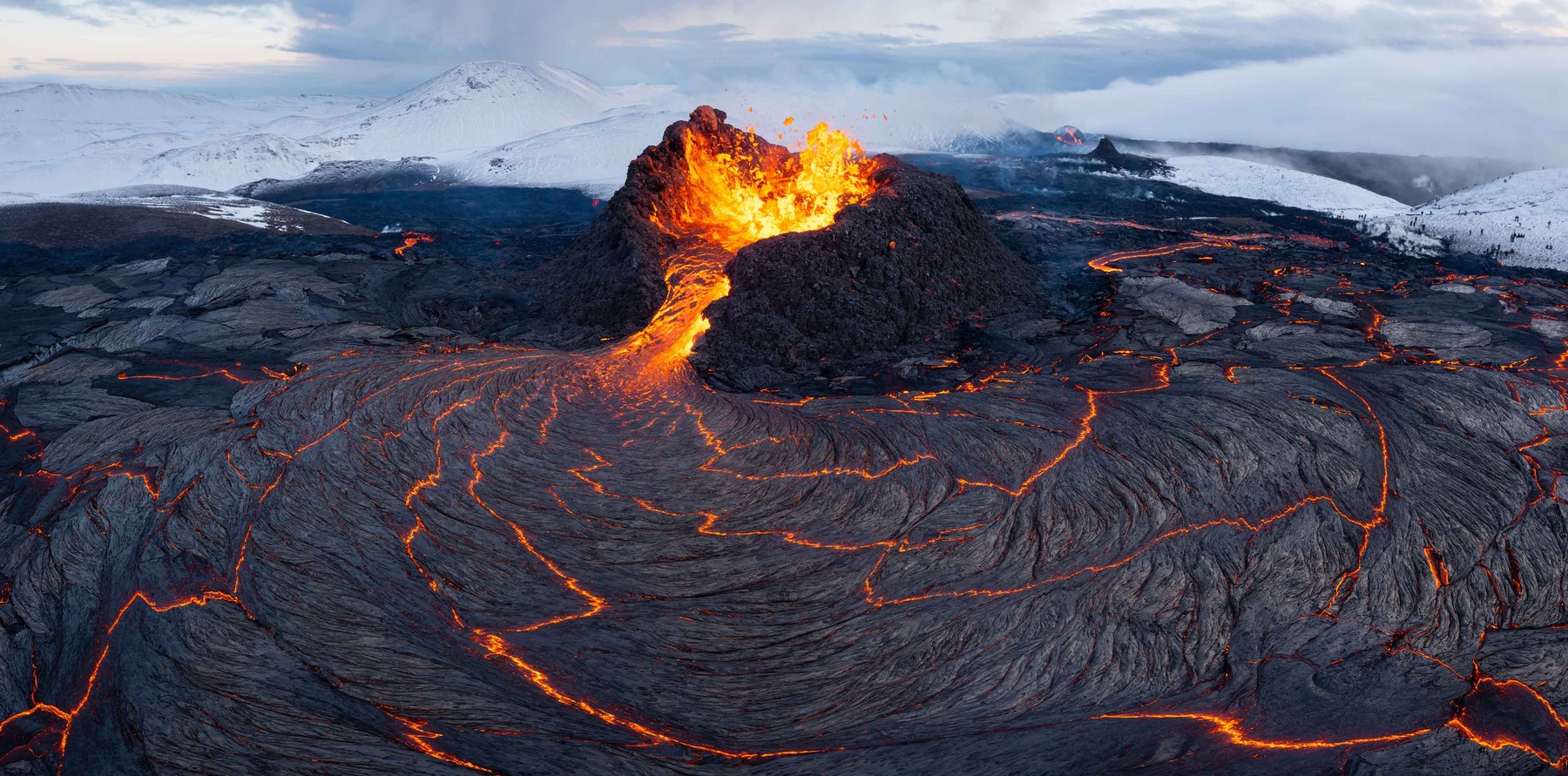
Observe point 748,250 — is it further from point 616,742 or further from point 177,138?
point 177,138

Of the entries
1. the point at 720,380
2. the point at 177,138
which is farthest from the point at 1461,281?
the point at 177,138

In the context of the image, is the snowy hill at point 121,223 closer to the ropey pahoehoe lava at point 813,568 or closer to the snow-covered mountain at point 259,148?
the ropey pahoehoe lava at point 813,568

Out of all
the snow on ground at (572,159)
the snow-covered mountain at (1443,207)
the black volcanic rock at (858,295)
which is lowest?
the black volcanic rock at (858,295)

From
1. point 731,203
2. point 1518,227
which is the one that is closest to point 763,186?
point 731,203

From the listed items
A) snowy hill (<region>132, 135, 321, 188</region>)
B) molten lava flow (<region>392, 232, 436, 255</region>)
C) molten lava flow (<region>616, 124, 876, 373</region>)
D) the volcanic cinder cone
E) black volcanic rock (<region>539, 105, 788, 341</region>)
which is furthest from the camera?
snowy hill (<region>132, 135, 321, 188</region>)

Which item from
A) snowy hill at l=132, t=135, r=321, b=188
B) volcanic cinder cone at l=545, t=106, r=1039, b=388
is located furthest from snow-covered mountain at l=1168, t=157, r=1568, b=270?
snowy hill at l=132, t=135, r=321, b=188

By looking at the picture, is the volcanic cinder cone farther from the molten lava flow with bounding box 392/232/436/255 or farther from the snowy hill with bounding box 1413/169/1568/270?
the snowy hill with bounding box 1413/169/1568/270

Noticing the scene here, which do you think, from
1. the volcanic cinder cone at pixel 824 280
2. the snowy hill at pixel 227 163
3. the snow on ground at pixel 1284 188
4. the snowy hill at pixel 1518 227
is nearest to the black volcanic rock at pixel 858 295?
the volcanic cinder cone at pixel 824 280
